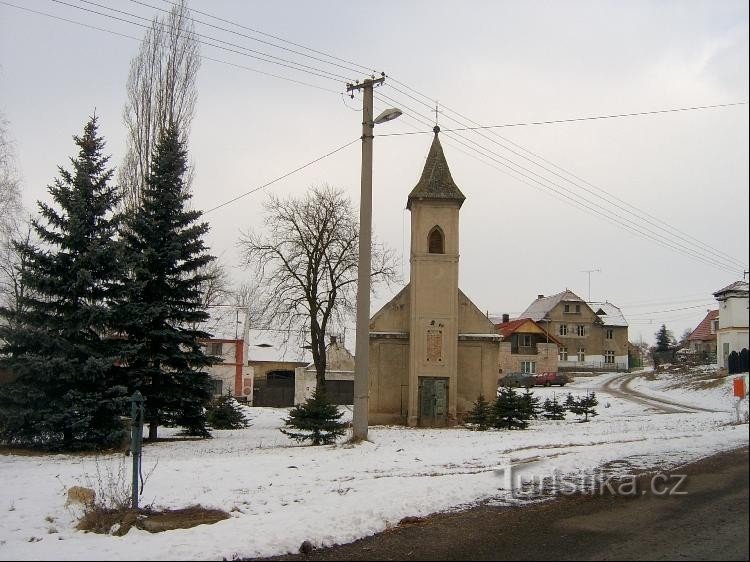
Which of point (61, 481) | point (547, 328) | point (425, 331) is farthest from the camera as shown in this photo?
point (547, 328)

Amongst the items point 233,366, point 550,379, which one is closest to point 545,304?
point 550,379

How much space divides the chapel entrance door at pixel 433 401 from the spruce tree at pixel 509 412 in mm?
3248

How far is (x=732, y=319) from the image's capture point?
14.2 ft

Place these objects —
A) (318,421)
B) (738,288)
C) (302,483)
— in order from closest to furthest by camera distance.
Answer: (738,288) → (302,483) → (318,421)

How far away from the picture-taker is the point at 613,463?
36.6 feet

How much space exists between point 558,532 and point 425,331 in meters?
21.5

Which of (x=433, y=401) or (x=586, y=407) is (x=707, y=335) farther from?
(x=586, y=407)

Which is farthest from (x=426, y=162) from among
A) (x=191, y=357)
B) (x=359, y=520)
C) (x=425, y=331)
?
(x=359, y=520)

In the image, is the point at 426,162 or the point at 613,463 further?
the point at 426,162

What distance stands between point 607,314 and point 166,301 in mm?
15548

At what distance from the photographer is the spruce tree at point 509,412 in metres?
25.1

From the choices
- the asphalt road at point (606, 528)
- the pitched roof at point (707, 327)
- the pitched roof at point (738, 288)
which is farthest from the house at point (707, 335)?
the asphalt road at point (606, 528)

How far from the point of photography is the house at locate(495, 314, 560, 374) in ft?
179

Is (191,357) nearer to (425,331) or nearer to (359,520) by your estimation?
(425,331)
